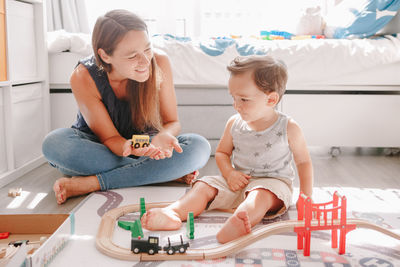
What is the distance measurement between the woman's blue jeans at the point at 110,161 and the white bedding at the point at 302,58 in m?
0.60

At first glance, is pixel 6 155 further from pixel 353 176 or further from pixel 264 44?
pixel 353 176

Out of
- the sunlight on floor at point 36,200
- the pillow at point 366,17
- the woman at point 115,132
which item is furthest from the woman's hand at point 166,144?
the pillow at point 366,17

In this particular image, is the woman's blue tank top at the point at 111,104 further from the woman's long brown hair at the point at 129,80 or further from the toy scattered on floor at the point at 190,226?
the toy scattered on floor at the point at 190,226

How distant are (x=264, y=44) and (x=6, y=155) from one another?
4.04 feet

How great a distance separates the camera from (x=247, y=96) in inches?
46.8

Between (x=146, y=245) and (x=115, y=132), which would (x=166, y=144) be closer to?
(x=115, y=132)

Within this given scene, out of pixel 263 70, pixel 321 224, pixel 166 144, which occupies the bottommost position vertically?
pixel 321 224

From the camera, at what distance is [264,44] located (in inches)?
81.8

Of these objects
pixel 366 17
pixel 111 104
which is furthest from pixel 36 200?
pixel 366 17

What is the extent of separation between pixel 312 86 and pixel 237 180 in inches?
40.5

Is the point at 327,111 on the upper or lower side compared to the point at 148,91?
lower

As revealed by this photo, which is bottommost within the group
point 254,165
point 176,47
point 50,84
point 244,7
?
point 254,165

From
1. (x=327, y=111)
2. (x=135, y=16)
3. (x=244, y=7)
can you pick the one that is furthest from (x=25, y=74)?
(x=244, y=7)

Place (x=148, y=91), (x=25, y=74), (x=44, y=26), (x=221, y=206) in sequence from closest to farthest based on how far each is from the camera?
(x=221, y=206) < (x=148, y=91) < (x=25, y=74) < (x=44, y=26)
